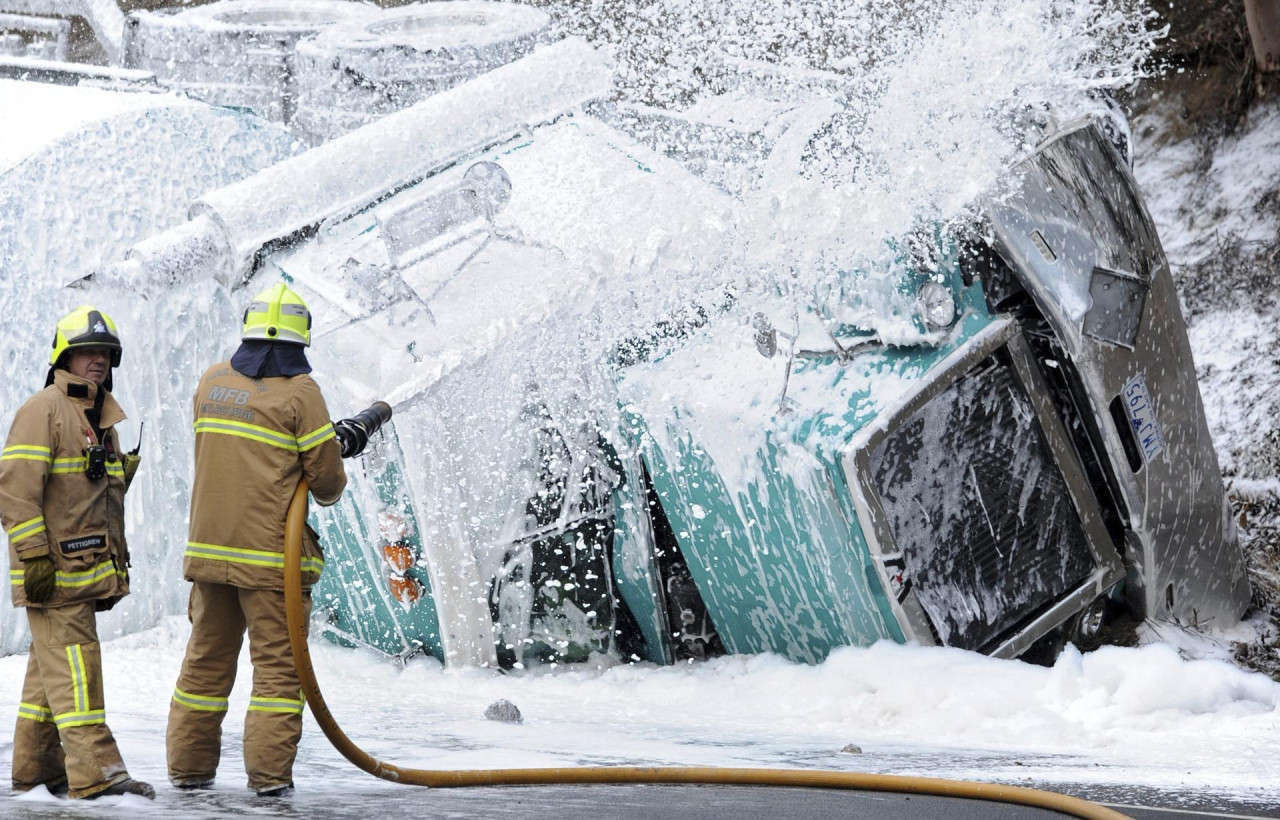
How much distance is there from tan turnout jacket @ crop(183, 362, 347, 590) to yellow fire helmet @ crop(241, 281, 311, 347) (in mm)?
109

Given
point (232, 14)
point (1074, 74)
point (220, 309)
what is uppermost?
point (232, 14)

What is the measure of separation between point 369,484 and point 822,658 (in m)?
1.63

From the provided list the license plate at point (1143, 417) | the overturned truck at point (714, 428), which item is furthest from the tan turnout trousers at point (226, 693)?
the license plate at point (1143, 417)

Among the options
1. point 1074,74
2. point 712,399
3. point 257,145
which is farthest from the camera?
point 257,145

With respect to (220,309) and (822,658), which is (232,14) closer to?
(220,309)

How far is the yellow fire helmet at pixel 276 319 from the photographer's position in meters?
3.51

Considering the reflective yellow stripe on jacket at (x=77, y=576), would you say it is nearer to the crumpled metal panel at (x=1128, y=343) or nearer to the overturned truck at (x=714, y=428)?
the overturned truck at (x=714, y=428)

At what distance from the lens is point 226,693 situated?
3.60 m

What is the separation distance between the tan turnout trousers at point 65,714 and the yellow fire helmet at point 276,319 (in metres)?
0.80

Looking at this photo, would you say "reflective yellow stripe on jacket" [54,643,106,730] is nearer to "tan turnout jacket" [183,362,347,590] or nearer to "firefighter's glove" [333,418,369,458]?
"tan turnout jacket" [183,362,347,590]

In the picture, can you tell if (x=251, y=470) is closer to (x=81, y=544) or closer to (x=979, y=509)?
(x=81, y=544)

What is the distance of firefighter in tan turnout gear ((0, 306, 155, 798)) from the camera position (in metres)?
3.37

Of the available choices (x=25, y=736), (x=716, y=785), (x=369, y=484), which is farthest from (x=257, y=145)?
(x=716, y=785)

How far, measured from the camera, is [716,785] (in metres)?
3.62
